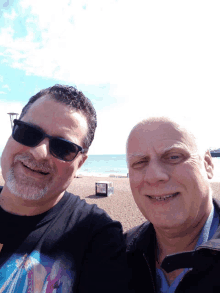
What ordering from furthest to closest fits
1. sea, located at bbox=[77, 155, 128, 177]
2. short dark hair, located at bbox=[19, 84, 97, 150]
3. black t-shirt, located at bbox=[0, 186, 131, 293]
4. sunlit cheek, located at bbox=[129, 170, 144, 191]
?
sea, located at bbox=[77, 155, 128, 177] → short dark hair, located at bbox=[19, 84, 97, 150] → sunlit cheek, located at bbox=[129, 170, 144, 191] → black t-shirt, located at bbox=[0, 186, 131, 293]

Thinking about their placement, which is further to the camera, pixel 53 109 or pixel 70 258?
pixel 53 109

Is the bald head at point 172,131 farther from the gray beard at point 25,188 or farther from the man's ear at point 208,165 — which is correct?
the gray beard at point 25,188

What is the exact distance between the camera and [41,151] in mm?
1595

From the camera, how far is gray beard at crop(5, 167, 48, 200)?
1520 mm

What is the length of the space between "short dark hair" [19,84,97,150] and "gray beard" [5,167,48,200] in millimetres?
717

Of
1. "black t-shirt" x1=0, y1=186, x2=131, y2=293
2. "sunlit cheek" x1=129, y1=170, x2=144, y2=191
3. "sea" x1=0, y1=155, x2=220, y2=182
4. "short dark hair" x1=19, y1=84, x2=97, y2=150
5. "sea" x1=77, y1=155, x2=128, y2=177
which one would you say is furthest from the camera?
"sea" x1=77, y1=155, x2=128, y2=177

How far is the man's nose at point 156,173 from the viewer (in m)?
1.28

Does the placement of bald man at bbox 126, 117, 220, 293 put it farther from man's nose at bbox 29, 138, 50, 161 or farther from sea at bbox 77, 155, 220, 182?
sea at bbox 77, 155, 220, 182

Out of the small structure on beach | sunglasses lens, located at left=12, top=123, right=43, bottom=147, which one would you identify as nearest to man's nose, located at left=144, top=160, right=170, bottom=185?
sunglasses lens, located at left=12, top=123, right=43, bottom=147

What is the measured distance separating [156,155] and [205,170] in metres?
0.48

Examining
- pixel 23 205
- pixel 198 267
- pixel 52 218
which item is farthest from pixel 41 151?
pixel 198 267

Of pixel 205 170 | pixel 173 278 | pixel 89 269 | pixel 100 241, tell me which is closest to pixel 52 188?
pixel 100 241

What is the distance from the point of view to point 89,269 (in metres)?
1.35

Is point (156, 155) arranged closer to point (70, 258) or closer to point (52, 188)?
point (52, 188)
